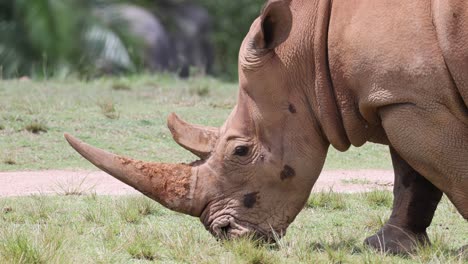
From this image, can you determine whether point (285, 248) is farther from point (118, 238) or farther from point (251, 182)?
point (118, 238)

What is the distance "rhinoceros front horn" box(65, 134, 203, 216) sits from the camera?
691cm

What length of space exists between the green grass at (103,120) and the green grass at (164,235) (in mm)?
2315

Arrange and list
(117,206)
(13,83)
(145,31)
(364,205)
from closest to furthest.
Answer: (117,206) < (364,205) < (13,83) < (145,31)

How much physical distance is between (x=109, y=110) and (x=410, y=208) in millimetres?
6056

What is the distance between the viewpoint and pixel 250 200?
691cm

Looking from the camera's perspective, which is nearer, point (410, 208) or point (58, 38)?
point (410, 208)

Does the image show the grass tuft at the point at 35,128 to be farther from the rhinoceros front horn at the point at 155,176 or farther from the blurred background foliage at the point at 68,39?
Answer: the blurred background foliage at the point at 68,39

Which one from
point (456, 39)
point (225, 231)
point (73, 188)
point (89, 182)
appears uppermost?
point (456, 39)

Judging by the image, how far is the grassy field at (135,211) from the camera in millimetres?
6559

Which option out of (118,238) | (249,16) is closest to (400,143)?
(118,238)

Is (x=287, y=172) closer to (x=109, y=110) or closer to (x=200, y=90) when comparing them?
(x=109, y=110)

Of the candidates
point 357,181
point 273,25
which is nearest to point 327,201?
point 357,181

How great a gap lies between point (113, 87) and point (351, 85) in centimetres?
915

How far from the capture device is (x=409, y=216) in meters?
7.20
